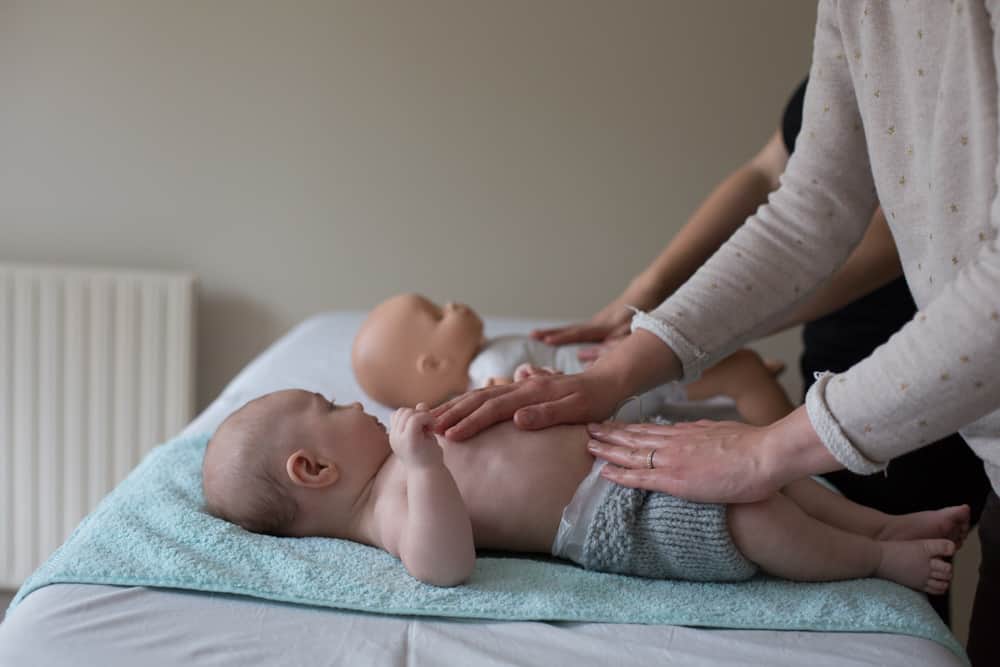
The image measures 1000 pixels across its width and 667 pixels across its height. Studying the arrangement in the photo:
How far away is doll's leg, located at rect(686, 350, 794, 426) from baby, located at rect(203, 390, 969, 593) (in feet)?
1.89

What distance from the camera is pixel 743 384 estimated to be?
1985 millimetres

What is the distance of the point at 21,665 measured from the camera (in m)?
1.03

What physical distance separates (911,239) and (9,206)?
8.27ft

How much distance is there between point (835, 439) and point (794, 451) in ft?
0.17

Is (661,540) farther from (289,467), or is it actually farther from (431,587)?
(289,467)

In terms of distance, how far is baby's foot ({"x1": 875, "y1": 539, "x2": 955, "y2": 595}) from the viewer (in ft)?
4.06

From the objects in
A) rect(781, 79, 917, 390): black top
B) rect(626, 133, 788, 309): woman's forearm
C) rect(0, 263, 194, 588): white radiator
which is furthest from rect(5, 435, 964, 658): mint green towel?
rect(0, 263, 194, 588): white radiator

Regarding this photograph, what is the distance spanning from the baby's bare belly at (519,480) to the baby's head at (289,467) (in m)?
0.14

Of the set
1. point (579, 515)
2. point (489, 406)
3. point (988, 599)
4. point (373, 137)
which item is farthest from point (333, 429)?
point (373, 137)

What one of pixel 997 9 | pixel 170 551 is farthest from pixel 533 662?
pixel 997 9

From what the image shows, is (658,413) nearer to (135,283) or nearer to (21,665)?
(21,665)

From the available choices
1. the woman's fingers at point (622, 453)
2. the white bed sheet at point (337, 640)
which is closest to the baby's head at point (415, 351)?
the woman's fingers at point (622, 453)

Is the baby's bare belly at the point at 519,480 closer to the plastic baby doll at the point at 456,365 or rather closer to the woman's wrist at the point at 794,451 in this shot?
the woman's wrist at the point at 794,451

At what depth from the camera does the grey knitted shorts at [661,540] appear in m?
1.19
